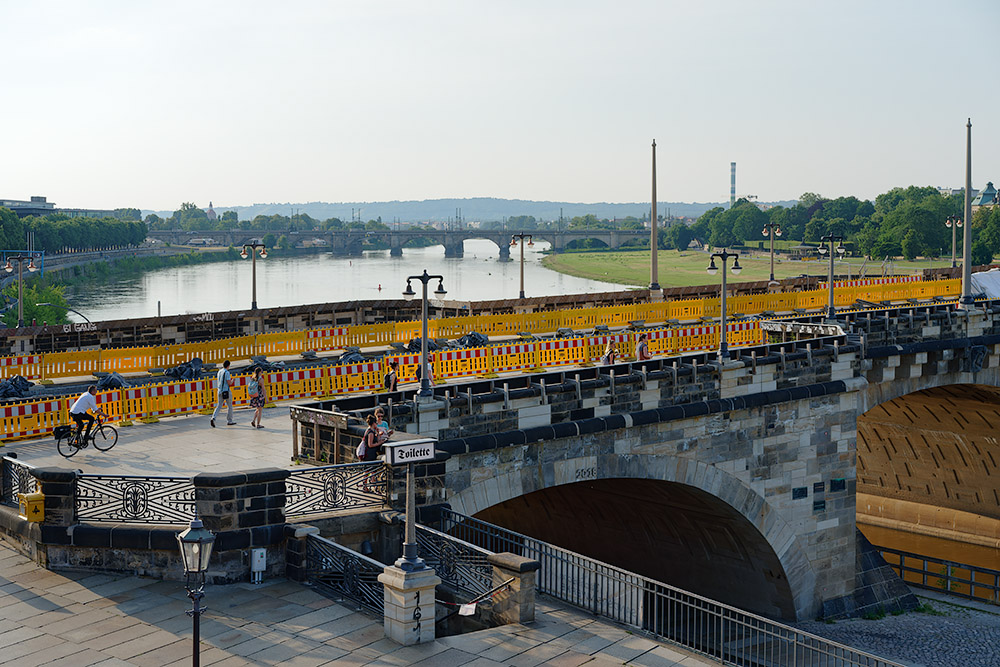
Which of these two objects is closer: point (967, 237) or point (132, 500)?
point (132, 500)

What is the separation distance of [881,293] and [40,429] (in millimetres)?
36592

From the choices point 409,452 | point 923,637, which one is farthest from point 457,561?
point 923,637

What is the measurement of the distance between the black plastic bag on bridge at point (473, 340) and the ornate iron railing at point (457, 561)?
1670cm

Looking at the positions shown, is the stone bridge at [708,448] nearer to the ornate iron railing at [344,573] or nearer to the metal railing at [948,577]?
the ornate iron railing at [344,573]

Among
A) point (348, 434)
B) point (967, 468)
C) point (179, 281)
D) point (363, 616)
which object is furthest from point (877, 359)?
point (179, 281)

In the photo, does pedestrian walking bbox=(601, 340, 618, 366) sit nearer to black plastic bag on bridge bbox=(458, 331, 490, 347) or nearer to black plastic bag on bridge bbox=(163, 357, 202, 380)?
black plastic bag on bridge bbox=(458, 331, 490, 347)

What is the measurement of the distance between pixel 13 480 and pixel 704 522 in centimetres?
1631

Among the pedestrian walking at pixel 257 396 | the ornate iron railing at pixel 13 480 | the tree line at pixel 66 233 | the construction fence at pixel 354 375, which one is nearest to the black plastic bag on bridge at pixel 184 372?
the construction fence at pixel 354 375

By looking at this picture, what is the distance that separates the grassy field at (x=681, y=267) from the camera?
11494 centimetres

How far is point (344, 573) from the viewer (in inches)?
566

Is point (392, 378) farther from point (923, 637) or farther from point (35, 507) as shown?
point (923, 637)

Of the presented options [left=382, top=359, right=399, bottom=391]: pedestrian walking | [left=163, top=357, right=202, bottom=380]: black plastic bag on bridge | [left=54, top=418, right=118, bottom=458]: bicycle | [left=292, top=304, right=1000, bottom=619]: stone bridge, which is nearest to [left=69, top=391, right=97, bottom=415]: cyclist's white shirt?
[left=54, top=418, right=118, bottom=458]: bicycle

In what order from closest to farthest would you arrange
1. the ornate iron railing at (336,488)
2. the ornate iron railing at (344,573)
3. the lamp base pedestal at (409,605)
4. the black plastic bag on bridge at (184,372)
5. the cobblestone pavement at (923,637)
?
1. the lamp base pedestal at (409,605)
2. the ornate iron railing at (344,573)
3. the ornate iron railing at (336,488)
4. the cobblestone pavement at (923,637)
5. the black plastic bag on bridge at (184,372)

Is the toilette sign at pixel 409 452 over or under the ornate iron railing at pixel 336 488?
over
